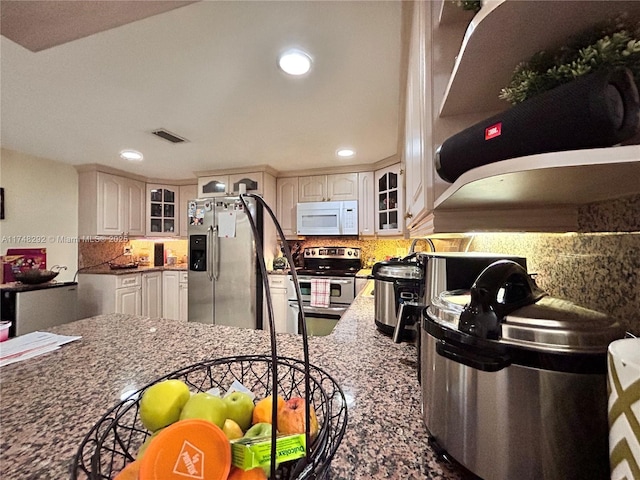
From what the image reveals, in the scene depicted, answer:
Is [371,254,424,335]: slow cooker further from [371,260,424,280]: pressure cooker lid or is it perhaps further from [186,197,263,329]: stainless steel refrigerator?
[186,197,263,329]: stainless steel refrigerator

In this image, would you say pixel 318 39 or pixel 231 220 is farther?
pixel 231 220

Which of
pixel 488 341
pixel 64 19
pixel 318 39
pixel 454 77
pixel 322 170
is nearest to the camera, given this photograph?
pixel 488 341

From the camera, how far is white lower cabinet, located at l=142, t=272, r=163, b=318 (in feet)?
11.2

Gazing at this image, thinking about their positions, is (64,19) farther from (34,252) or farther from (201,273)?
(34,252)

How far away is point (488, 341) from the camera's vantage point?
34 centimetres

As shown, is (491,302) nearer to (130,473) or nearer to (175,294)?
(130,473)

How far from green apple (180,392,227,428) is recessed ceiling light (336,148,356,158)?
8.43 ft

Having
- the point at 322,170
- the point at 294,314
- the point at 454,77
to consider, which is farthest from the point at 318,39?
the point at 294,314

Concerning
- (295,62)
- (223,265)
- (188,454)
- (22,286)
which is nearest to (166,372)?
(188,454)

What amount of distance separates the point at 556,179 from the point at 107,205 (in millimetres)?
4121

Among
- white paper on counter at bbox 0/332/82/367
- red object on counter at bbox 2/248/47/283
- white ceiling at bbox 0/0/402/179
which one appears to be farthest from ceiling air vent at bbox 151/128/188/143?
red object on counter at bbox 2/248/47/283

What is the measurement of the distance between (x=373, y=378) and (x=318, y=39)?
4.56ft

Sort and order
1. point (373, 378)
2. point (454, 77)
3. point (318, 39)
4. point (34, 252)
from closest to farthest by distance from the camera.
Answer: point (454, 77) < point (373, 378) < point (318, 39) < point (34, 252)

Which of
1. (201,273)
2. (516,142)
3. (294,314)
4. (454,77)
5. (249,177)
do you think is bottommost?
(294,314)
